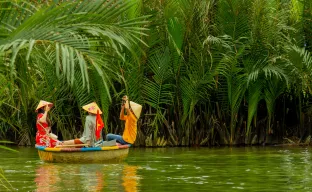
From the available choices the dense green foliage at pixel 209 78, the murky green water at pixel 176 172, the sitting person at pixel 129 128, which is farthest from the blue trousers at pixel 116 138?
the dense green foliage at pixel 209 78

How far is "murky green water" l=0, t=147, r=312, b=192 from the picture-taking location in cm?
1300

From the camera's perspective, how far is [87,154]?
57.5ft

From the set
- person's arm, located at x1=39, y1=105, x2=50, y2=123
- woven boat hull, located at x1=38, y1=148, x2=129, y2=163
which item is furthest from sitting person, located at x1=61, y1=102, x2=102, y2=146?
person's arm, located at x1=39, y1=105, x2=50, y2=123

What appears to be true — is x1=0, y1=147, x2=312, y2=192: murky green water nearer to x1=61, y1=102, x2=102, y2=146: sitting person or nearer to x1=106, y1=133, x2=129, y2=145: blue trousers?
x1=106, y1=133, x2=129, y2=145: blue trousers

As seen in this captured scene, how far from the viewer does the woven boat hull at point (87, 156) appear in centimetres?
1752

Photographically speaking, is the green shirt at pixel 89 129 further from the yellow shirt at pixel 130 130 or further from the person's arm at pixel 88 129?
the yellow shirt at pixel 130 130

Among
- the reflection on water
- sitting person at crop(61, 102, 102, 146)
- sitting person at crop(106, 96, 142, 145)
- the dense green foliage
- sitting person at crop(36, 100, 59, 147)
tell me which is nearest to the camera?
the reflection on water

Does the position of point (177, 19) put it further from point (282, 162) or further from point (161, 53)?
point (282, 162)

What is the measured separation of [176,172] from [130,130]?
12.2 ft

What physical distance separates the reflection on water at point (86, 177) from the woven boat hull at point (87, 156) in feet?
0.86

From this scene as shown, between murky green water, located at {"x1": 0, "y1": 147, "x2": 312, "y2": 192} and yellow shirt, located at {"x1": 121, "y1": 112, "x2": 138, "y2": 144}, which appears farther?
yellow shirt, located at {"x1": 121, "y1": 112, "x2": 138, "y2": 144}

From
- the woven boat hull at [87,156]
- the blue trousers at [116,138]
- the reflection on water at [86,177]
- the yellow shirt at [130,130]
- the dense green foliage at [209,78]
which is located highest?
the dense green foliage at [209,78]

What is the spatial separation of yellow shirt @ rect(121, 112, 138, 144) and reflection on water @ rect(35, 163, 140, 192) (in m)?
1.77

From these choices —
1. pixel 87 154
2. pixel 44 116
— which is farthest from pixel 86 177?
pixel 44 116
